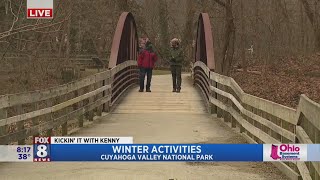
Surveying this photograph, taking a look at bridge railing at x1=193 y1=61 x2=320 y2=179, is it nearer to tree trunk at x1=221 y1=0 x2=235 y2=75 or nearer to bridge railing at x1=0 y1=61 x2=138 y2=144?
bridge railing at x1=0 y1=61 x2=138 y2=144

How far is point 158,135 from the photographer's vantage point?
904 cm

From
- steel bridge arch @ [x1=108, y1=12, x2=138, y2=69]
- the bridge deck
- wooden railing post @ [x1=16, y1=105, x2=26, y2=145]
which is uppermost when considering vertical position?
steel bridge arch @ [x1=108, y1=12, x2=138, y2=69]

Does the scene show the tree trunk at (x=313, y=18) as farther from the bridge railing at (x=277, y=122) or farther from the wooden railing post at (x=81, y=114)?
the wooden railing post at (x=81, y=114)

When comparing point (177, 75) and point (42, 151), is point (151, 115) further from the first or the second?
point (42, 151)

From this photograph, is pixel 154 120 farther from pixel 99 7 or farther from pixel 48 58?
pixel 99 7

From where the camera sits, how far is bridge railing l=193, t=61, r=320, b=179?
489cm

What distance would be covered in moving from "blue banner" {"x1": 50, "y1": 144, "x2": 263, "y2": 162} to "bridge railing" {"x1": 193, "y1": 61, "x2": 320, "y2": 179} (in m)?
0.52

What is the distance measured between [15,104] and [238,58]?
31.0 m

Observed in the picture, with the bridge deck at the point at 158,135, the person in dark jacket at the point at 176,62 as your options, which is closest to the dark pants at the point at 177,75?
the person in dark jacket at the point at 176,62

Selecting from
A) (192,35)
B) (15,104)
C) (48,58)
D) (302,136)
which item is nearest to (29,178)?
(15,104)

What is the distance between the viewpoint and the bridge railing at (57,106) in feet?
22.2

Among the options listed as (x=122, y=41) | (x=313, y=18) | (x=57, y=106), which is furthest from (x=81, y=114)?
(x=313, y=18)

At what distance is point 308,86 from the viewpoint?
72.9 ft

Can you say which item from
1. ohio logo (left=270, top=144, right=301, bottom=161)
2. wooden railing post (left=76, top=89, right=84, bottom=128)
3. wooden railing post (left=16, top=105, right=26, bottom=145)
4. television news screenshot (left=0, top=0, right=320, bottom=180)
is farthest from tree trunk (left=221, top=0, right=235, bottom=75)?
ohio logo (left=270, top=144, right=301, bottom=161)
